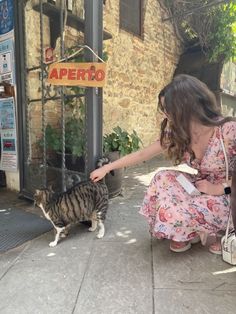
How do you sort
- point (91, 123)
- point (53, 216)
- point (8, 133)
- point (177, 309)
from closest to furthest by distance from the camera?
point (177, 309) < point (53, 216) < point (91, 123) < point (8, 133)

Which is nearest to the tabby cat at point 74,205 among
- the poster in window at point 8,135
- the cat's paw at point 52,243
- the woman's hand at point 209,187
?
the cat's paw at point 52,243

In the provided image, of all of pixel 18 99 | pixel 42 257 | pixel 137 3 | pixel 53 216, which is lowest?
pixel 42 257

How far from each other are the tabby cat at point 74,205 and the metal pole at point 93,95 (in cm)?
32

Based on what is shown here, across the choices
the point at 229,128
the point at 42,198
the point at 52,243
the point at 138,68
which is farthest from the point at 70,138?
the point at 138,68

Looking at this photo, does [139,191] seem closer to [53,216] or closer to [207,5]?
[53,216]

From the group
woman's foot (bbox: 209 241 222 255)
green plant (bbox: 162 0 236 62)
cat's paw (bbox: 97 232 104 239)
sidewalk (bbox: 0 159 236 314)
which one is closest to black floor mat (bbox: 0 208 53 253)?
sidewalk (bbox: 0 159 236 314)

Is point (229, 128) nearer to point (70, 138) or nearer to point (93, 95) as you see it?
point (93, 95)

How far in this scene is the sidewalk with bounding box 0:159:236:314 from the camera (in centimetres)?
163

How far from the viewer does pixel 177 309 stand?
1.58m

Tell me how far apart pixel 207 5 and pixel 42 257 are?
5818mm

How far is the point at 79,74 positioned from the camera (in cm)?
267

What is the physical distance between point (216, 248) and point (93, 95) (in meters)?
1.54

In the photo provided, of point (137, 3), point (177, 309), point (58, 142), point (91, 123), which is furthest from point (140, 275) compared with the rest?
point (137, 3)

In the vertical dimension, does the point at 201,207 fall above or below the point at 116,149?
below
